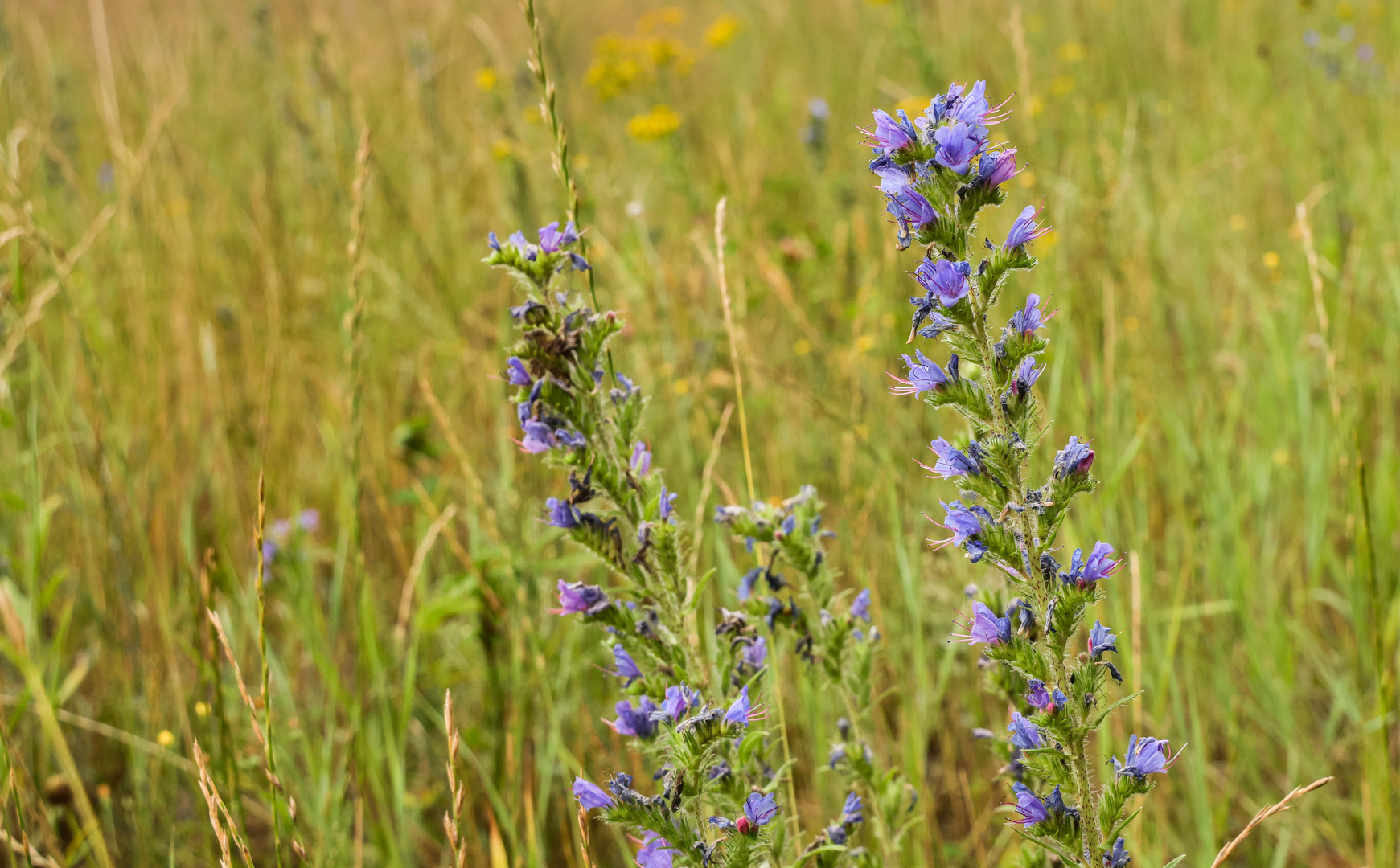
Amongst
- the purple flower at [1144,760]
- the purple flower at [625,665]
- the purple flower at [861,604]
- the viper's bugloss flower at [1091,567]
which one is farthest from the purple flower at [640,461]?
the purple flower at [1144,760]

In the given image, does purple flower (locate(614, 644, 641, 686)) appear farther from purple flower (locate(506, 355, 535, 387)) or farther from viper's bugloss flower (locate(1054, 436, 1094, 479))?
viper's bugloss flower (locate(1054, 436, 1094, 479))

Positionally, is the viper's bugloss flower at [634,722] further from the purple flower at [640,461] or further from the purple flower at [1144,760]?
the purple flower at [1144,760]

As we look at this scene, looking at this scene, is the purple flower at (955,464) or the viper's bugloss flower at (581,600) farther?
the viper's bugloss flower at (581,600)

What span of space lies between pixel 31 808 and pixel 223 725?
729 millimetres

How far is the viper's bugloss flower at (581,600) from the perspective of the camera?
1.32m

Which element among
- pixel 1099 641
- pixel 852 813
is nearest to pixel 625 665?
pixel 852 813

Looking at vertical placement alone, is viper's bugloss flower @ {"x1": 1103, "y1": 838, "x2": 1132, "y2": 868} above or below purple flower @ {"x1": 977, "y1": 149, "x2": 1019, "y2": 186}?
below

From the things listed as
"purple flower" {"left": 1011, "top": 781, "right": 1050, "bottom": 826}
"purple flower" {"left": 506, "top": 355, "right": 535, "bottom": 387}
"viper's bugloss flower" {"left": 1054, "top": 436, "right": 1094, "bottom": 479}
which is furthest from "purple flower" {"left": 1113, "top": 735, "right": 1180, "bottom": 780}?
"purple flower" {"left": 506, "top": 355, "right": 535, "bottom": 387}

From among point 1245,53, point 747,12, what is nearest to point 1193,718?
point 1245,53

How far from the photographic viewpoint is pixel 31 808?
6.73 feet

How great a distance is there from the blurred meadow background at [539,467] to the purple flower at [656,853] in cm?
59

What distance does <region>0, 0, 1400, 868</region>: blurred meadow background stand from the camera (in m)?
2.22

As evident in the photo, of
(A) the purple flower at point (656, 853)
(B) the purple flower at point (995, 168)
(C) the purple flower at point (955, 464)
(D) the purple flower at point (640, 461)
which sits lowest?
(A) the purple flower at point (656, 853)

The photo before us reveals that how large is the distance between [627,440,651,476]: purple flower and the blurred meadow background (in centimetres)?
43
